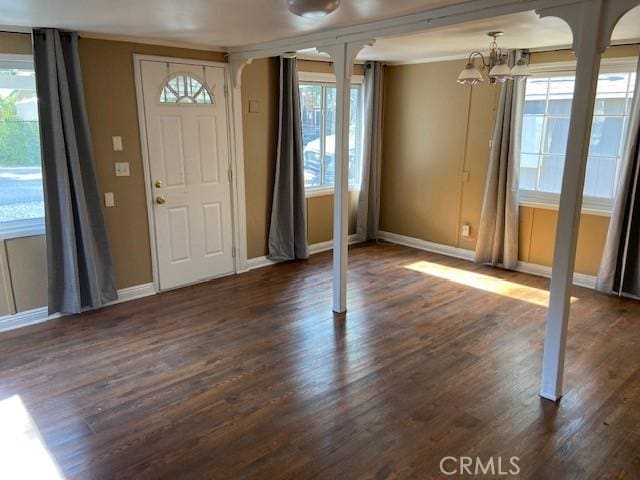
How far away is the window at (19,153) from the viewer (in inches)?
140

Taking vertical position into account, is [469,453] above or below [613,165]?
below

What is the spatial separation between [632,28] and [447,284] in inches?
104

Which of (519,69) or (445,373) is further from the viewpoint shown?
(519,69)

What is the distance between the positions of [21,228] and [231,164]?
1995 mm

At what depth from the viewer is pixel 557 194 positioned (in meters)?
4.97

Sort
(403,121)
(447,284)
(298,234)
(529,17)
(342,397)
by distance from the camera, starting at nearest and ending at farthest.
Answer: (342,397) → (529,17) → (447,284) → (298,234) → (403,121)

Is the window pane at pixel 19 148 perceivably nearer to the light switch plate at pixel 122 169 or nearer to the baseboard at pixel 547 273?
the light switch plate at pixel 122 169

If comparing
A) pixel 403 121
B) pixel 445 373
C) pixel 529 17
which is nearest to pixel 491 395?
pixel 445 373

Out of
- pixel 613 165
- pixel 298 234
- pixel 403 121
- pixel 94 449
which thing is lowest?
pixel 94 449

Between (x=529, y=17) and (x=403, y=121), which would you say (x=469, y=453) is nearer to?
(x=529, y=17)

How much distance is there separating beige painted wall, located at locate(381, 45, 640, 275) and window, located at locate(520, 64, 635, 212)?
0.22m

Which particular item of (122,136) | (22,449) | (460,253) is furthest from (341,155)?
(22,449)

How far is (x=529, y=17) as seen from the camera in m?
3.10

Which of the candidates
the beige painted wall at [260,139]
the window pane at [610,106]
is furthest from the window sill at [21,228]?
the window pane at [610,106]
